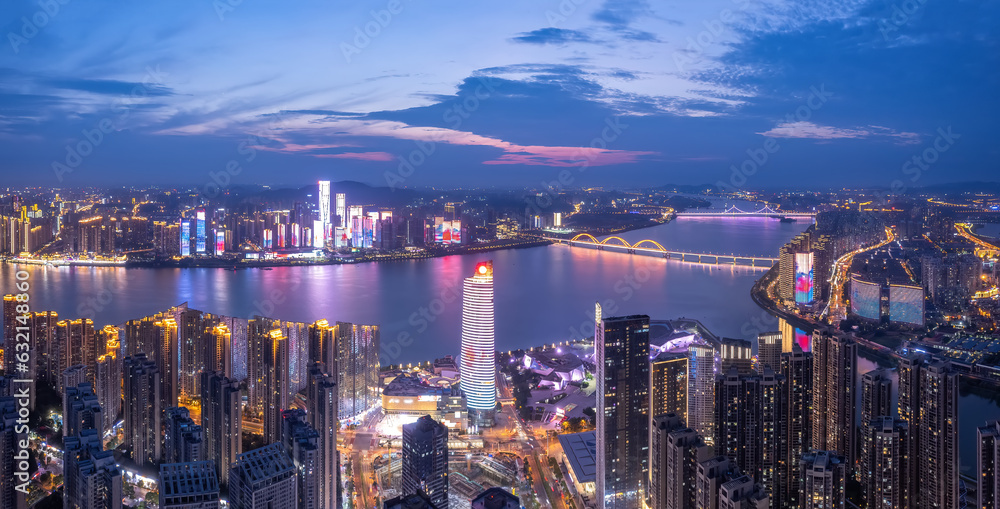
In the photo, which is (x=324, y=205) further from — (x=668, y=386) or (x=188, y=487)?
(x=188, y=487)

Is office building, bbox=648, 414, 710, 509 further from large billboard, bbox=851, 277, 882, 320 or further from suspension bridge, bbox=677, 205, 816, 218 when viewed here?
suspension bridge, bbox=677, 205, 816, 218

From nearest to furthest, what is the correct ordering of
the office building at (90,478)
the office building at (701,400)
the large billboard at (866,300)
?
the office building at (90,478) → the office building at (701,400) → the large billboard at (866,300)

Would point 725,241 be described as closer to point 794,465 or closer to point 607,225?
point 607,225

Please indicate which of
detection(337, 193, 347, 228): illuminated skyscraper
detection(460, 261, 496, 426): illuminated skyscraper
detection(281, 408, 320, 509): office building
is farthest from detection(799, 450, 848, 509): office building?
detection(337, 193, 347, 228): illuminated skyscraper

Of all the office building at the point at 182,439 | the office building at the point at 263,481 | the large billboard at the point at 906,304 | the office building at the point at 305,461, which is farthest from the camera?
the large billboard at the point at 906,304

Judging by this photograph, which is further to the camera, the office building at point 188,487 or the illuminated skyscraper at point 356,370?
the illuminated skyscraper at point 356,370

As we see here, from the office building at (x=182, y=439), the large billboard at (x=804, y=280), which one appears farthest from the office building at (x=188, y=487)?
the large billboard at (x=804, y=280)

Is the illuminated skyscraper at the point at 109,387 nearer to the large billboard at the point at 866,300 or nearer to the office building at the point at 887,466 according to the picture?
the office building at the point at 887,466
